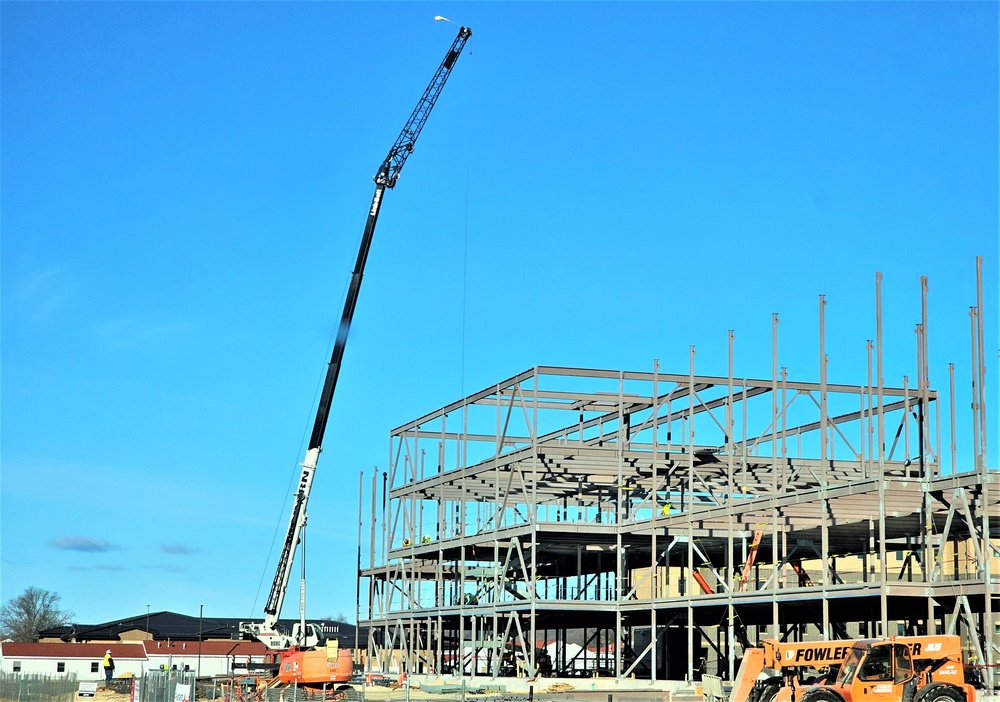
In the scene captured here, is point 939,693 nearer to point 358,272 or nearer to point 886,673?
point 886,673

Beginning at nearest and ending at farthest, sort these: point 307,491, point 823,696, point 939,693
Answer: point 823,696
point 939,693
point 307,491

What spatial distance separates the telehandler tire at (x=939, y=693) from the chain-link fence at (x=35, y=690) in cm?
3262

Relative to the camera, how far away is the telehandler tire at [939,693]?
107ft

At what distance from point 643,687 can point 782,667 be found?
19254 mm

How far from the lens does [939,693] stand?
32750mm

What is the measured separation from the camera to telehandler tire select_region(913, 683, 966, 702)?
3266cm

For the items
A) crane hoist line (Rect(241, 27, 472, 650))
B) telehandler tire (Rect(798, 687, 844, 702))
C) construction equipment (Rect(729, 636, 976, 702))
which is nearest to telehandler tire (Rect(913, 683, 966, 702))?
construction equipment (Rect(729, 636, 976, 702))

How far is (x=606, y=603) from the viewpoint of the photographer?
57969 millimetres

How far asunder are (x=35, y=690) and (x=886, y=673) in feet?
110

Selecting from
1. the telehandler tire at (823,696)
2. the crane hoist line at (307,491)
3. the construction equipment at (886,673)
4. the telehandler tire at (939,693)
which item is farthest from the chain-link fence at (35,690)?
the telehandler tire at (939,693)

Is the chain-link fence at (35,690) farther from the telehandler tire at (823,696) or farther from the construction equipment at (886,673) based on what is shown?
the telehandler tire at (823,696)

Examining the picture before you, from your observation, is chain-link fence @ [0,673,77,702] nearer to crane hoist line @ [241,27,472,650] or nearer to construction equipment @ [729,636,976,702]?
crane hoist line @ [241,27,472,650]

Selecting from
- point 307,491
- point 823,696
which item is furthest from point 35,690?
point 823,696

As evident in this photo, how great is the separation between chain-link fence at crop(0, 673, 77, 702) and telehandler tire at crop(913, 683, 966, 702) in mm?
32623
